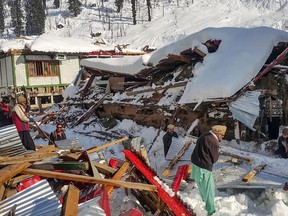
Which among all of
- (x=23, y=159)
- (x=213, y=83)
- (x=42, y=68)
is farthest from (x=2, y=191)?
(x=42, y=68)

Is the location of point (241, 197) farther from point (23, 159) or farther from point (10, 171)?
point (10, 171)

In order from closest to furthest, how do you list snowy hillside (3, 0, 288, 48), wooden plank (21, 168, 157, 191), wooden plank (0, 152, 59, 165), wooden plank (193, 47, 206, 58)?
1. wooden plank (21, 168, 157, 191)
2. wooden plank (0, 152, 59, 165)
3. wooden plank (193, 47, 206, 58)
4. snowy hillside (3, 0, 288, 48)

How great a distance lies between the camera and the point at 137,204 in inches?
217

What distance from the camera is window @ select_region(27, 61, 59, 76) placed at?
23328 millimetres

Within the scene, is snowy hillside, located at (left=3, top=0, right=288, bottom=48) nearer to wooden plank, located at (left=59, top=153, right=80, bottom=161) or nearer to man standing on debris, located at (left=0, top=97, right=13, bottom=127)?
man standing on debris, located at (left=0, top=97, right=13, bottom=127)

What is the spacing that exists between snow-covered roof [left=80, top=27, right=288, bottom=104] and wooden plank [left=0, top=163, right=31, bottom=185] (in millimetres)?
5224

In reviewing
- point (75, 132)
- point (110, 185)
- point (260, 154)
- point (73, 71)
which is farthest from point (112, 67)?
point (73, 71)

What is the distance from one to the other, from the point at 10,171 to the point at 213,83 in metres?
5.61

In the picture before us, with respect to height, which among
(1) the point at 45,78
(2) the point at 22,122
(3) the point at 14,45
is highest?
(3) the point at 14,45

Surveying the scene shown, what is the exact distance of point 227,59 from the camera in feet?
30.6

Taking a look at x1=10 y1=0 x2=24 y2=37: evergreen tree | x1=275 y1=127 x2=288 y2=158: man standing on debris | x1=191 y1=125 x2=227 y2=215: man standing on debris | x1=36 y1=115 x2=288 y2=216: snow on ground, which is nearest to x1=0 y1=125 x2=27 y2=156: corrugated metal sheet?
x1=36 y1=115 x2=288 y2=216: snow on ground

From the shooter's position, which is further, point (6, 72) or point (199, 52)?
point (6, 72)

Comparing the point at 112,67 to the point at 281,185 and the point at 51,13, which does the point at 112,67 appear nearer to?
the point at 281,185

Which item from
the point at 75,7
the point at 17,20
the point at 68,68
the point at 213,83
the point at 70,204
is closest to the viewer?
the point at 70,204
